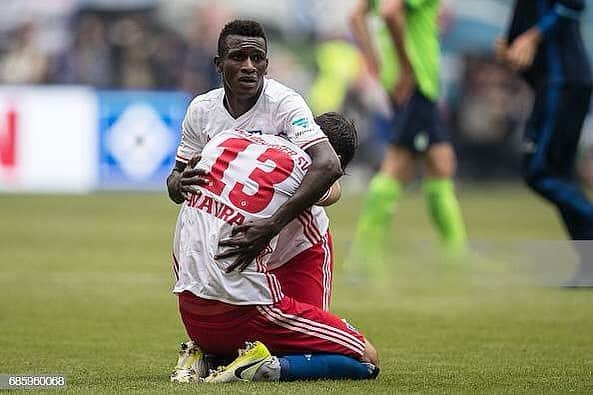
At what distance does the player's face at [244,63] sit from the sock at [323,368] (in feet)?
3.80

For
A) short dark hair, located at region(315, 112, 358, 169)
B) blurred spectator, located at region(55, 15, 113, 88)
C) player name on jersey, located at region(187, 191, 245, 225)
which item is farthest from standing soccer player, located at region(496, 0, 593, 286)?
blurred spectator, located at region(55, 15, 113, 88)

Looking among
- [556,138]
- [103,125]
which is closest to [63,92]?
[103,125]

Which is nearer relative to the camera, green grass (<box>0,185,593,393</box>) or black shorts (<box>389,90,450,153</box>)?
green grass (<box>0,185,593,393</box>)

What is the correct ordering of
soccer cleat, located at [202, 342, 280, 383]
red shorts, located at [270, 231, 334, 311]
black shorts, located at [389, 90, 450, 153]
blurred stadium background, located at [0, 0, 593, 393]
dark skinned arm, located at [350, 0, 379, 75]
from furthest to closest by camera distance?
dark skinned arm, located at [350, 0, 379, 75], black shorts, located at [389, 90, 450, 153], blurred stadium background, located at [0, 0, 593, 393], red shorts, located at [270, 231, 334, 311], soccer cleat, located at [202, 342, 280, 383]

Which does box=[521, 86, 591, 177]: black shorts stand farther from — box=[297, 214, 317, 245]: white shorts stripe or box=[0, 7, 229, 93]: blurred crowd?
box=[0, 7, 229, 93]: blurred crowd

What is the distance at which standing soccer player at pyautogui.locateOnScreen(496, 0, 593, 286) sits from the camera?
10406 mm

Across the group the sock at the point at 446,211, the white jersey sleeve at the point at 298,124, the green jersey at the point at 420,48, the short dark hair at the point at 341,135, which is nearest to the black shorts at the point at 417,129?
the green jersey at the point at 420,48

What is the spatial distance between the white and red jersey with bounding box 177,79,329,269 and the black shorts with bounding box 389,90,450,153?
4.74m

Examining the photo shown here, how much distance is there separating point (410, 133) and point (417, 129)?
61 millimetres

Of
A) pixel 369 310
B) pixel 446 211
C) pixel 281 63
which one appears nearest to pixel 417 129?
pixel 446 211

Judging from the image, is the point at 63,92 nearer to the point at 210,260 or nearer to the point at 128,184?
the point at 128,184

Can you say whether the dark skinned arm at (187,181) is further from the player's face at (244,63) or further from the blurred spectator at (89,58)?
the blurred spectator at (89,58)

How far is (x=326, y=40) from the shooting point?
23562 mm

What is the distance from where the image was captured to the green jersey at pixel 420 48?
11.5 meters
